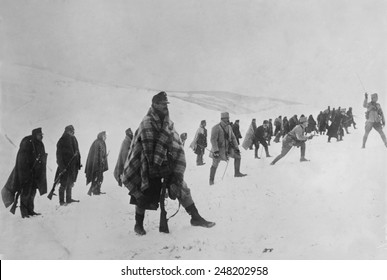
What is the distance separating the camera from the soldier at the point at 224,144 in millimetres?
6238

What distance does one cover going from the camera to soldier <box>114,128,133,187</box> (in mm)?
6012

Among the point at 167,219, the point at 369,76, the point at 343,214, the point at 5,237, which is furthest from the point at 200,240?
the point at 369,76

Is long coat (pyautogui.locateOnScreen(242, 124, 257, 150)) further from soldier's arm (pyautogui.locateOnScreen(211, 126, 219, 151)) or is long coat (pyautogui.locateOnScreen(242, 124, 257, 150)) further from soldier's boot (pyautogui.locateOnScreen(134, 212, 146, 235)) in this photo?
soldier's boot (pyautogui.locateOnScreen(134, 212, 146, 235))

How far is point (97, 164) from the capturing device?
6211mm

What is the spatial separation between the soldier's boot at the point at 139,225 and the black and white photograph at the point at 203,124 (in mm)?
97

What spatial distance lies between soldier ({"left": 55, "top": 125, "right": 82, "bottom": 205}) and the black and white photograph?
0.8 inches

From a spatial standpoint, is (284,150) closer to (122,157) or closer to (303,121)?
(303,121)

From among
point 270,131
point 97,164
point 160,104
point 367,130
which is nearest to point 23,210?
point 97,164

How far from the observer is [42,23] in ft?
20.4

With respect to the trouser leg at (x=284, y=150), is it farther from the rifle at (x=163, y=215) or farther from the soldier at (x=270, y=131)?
the rifle at (x=163, y=215)

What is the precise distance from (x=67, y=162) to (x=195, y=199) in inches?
75.7

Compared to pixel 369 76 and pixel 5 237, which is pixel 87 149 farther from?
pixel 369 76

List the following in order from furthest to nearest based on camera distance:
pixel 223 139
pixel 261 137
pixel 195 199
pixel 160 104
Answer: pixel 261 137, pixel 223 139, pixel 195 199, pixel 160 104

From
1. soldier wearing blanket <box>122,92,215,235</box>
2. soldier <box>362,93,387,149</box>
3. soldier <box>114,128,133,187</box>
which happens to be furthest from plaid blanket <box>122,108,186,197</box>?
soldier <box>362,93,387,149</box>
